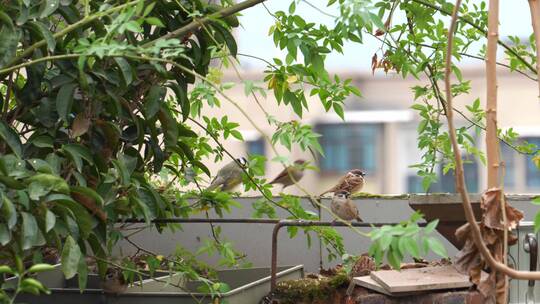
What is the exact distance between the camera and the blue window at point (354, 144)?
22.5 feet

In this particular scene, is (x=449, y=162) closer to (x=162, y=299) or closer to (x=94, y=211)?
(x=162, y=299)

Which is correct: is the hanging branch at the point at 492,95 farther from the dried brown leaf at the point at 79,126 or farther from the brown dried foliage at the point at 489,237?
the dried brown leaf at the point at 79,126

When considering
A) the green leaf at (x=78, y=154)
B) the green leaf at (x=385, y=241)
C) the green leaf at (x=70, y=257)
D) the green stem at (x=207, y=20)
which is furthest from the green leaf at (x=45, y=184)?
the green leaf at (x=385, y=241)

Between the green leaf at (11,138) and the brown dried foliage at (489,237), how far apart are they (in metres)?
1.10

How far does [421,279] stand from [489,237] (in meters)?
0.48

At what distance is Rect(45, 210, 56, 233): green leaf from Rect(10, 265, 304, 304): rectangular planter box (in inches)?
27.3

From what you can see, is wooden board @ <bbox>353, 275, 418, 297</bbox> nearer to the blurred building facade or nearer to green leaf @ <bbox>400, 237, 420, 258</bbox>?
green leaf @ <bbox>400, 237, 420, 258</bbox>

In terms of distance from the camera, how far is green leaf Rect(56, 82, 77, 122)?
2254mm

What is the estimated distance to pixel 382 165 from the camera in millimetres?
7031

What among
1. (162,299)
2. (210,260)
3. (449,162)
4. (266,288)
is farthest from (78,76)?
(210,260)

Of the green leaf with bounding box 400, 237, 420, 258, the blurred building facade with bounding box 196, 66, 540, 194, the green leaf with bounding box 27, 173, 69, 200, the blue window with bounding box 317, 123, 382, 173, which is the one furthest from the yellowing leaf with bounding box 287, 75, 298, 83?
the blue window with bounding box 317, 123, 382, 173

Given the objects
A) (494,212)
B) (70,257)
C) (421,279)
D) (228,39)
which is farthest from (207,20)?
(494,212)

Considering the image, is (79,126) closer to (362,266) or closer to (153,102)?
(153,102)

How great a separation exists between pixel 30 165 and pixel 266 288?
96cm
